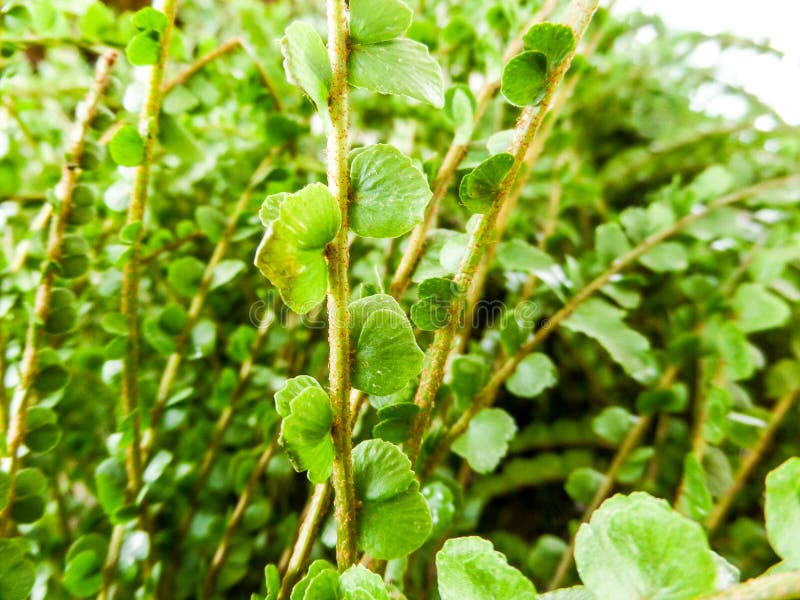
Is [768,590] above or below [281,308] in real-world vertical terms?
above

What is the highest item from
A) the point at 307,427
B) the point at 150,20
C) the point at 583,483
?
the point at 150,20

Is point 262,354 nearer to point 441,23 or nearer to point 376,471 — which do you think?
point 376,471

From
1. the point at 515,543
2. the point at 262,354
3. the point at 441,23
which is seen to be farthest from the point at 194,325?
the point at 441,23

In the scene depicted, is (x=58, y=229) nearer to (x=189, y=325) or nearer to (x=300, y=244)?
(x=189, y=325)

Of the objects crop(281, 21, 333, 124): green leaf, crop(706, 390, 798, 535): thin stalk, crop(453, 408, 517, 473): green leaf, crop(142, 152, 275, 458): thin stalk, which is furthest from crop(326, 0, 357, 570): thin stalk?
crop(706, 390, 798, 535): thin stalk

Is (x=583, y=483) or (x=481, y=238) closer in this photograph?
(x=481, y=238)

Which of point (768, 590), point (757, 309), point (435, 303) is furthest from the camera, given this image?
point (757, 309)

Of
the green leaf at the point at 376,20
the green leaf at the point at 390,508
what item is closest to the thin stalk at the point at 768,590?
the green leaf at the point at 390,508

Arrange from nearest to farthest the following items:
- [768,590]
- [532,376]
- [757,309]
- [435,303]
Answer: [768,590]
[435,303]
[532,376]
[757,309]

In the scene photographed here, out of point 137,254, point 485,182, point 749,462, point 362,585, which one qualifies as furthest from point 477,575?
point 749,462
